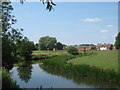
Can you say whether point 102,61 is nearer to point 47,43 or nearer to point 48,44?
point 48,44

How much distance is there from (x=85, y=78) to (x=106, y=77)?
269 cm

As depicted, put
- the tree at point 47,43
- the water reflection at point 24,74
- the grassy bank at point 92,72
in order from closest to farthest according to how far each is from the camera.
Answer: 1. the grassy bank at point 92,72
2. the water reflection at point 24,74
3. the tree at point 47,43

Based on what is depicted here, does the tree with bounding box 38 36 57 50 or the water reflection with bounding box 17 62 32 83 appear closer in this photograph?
the water reflection with bounding box 17 62 32 83

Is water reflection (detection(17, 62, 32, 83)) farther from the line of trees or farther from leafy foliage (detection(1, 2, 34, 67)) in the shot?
the line of trees

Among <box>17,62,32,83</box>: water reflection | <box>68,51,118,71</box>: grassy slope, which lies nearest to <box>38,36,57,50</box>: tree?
<box>68,51,118,71</box>: grassy slope

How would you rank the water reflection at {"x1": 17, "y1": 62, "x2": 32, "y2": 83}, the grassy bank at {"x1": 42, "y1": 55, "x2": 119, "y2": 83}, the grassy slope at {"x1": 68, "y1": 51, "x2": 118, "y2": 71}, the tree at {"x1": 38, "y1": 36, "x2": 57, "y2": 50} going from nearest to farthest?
the grassy bank at {"x1": 42, "y1": 55, "x2": 119, "y2": 83} < the water reflection at {"x1": 17, "y1": 62, "x2": 32, "y2": 83} < the grassy slope at {"x1": 68, "y1": 51, "x2": 118, "y2": 71} < the tree at {"x1": 38, "y1": 36, "x2": 57, "y2": 50}

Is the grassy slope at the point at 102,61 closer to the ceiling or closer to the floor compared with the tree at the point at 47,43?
closer to the floor

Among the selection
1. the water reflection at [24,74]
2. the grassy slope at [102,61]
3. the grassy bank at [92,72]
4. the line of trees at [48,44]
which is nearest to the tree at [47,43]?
the line of trees at [48,44]

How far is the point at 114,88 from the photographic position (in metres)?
14.2

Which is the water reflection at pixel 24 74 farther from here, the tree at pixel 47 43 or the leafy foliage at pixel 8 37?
the tree at pixel 47 43

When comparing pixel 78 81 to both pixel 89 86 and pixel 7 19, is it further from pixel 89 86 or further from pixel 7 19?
pixel 7 19

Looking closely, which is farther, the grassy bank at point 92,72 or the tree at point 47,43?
the tree at point 47,43

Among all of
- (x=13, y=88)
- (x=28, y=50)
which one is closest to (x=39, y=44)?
(x=28, y=50)

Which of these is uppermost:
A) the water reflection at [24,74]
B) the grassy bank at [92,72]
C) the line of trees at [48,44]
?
the line of trees at [48,44]
